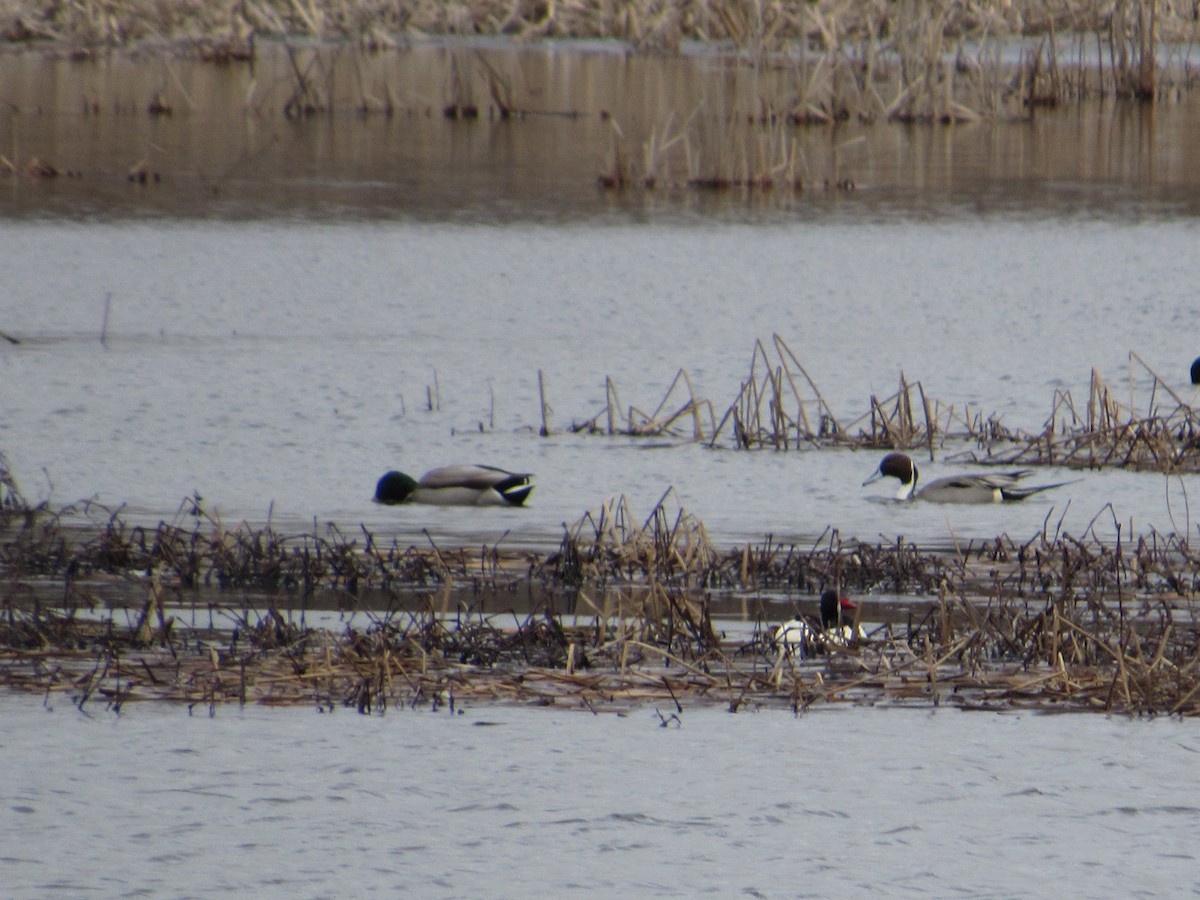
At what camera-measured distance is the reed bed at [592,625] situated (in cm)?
670

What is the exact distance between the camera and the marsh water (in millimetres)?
5590

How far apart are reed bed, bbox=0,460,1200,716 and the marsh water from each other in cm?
19

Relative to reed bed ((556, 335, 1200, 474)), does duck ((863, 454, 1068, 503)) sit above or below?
below

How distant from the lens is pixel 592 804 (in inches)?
231

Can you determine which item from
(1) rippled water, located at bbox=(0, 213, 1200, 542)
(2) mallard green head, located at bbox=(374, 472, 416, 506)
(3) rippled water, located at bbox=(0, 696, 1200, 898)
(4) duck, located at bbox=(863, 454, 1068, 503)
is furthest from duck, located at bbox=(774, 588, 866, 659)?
(2) mallard green head, located at bbox=(374, 472, 416, 506)

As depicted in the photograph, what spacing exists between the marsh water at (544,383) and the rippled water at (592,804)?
0.02 metres

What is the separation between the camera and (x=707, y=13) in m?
34.2

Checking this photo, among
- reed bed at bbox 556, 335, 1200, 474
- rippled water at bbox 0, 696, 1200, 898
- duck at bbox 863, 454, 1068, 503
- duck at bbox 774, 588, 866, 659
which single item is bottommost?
rippled water at bbox 0, 696, 1200, 898

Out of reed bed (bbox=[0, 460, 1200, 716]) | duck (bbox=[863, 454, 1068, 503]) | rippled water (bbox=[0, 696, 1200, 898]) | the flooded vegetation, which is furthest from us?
duck (bbox=[863, 454, 1068, 503])

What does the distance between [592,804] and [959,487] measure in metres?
4.79

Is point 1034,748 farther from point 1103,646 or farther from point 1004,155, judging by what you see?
point 1004,155

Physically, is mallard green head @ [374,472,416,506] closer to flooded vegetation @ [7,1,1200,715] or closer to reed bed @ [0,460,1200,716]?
flooded vegetation @ [7,1,1200,715]

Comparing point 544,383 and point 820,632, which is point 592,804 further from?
→ point 544,383

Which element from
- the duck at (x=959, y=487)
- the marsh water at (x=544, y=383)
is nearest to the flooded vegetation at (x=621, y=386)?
the marsh water at (x=544, y=383)
